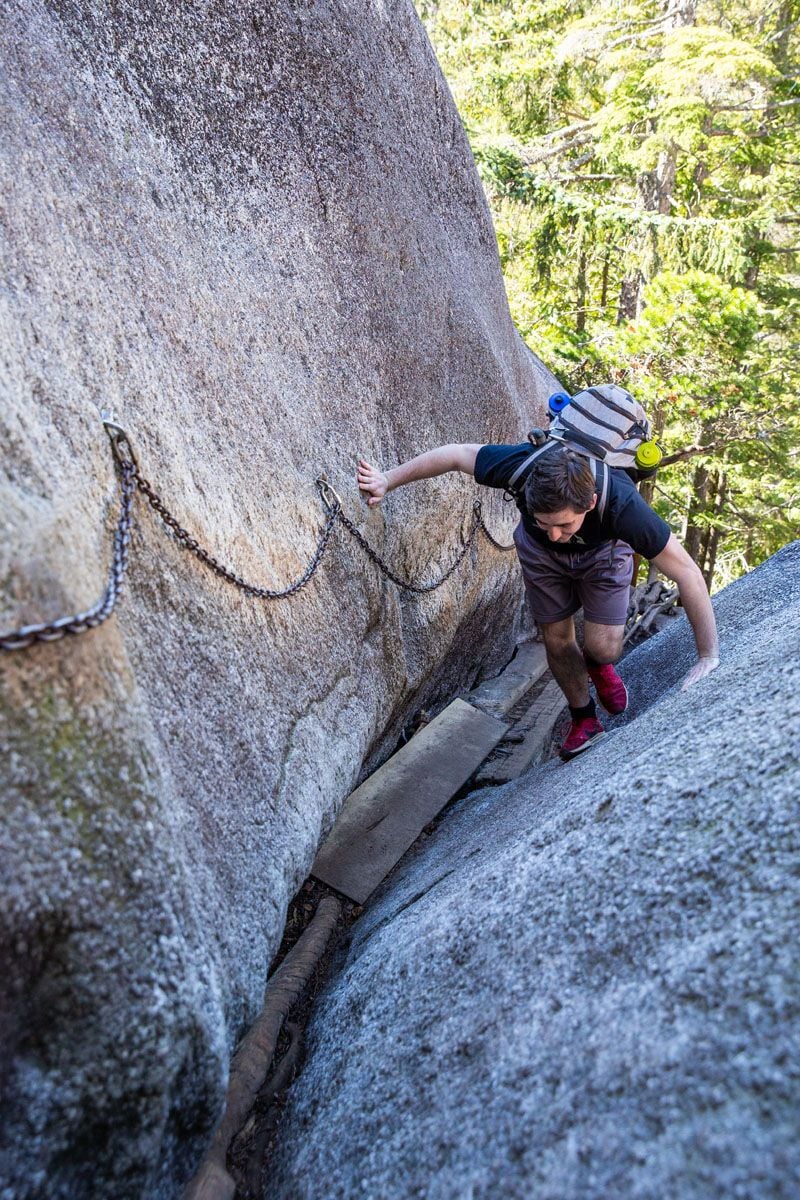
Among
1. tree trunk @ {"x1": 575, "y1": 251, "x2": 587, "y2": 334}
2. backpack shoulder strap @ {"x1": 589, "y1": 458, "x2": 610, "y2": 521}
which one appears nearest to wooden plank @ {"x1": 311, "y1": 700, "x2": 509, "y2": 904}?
backpack shoulder strap @ {"x1": 589, "y1": 458, "x2": 610, "y2": 521}

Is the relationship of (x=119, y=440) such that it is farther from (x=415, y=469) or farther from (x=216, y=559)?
(x=415, y=469)

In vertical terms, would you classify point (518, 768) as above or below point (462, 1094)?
below

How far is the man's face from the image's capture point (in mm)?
3758

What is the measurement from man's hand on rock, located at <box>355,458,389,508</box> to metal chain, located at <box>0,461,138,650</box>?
6.09ft

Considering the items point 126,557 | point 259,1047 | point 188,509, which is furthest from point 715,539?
point 126,557

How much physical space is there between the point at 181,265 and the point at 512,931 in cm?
275

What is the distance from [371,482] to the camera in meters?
4.39

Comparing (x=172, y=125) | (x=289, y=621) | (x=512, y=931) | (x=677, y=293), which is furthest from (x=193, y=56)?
(x=677, y=293)

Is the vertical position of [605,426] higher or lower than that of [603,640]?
higher

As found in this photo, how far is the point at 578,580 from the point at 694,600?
0.80m

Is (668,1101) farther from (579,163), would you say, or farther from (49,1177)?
(579,163)

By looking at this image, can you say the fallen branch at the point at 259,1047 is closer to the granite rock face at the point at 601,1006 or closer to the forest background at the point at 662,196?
the granite rock face at the point at 601,1006

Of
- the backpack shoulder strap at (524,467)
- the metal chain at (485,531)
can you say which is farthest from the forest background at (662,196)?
the backpack shoulder strap at (524,467)

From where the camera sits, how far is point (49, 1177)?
1746 mm
